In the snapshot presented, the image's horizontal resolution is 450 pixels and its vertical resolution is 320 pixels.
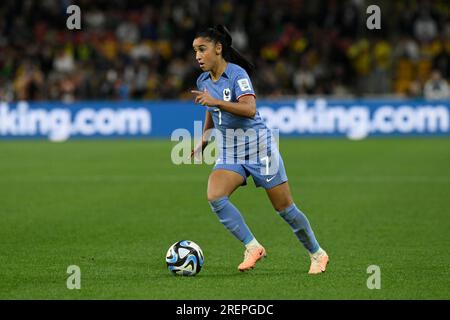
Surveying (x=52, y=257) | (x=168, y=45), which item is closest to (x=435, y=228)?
(x=52, y=257)

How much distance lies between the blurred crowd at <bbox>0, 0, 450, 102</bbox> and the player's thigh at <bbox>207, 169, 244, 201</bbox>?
19254 mm

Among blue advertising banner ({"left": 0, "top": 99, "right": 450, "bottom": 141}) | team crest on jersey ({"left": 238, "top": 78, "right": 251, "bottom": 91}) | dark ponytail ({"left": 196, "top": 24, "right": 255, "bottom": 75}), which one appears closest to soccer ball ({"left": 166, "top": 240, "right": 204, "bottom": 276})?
team crest on jersey ({"left": 238, "top": 78, "right": 251, "bottom": 91})

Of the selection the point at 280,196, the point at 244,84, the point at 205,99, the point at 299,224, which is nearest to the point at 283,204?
the point at 280,196

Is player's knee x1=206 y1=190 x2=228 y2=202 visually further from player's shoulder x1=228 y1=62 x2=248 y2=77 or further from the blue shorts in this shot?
player's shoulder x1=228 y1=62 x2=248 y2=77

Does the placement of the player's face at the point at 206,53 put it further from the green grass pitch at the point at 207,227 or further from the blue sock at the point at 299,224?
the green grass pitch at the point at 207,227

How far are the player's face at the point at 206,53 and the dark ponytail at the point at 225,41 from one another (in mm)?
57

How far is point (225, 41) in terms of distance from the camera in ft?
26.9

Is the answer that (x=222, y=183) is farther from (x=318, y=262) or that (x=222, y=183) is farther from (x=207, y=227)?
(x=207, y=227)

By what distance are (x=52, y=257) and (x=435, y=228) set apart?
14.9ft

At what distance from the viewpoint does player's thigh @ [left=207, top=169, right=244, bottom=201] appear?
8078 millimetres

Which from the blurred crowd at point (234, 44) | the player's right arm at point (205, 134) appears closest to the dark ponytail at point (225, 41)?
the player's right arm at point (205, 134)

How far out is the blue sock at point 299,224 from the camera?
321 inches

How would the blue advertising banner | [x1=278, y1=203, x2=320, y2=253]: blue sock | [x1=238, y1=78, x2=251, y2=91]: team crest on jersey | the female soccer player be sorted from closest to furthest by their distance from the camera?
Result: [x1=238, y1=78, x2=251, y2=91]: team crest on jersey < the female soccer player < [x1=278, y1=203, x2=320, y2=253]: blue sock < the blue advertising banner
